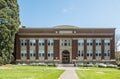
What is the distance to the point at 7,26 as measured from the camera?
63531mm

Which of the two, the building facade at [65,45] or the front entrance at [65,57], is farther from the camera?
the front entrance at [65,57]

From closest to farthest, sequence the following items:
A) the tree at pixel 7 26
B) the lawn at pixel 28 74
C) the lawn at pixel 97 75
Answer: the lawn at pixel 28 74, the lawn at pixel 97 75, the tree at pixel 7 26

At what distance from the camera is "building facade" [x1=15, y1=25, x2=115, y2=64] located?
76000mm

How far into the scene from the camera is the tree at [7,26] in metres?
61.1

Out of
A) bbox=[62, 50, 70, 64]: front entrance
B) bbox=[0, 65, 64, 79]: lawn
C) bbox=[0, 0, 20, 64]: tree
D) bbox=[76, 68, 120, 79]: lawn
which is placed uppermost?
bbox=[0, 0, 20, 64]: tree

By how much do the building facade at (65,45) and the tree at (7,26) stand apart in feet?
36.1

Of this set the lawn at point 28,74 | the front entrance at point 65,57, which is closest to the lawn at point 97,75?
the lawn at point 28,74

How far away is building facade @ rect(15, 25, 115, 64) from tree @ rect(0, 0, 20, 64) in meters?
11.0

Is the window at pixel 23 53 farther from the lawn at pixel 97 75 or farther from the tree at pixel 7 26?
the lawn at pixel 97 75

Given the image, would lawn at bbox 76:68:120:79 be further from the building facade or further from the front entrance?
the front entrance

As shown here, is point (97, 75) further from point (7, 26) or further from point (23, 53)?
point (23, 53)

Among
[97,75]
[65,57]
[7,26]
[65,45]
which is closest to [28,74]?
[97,75]

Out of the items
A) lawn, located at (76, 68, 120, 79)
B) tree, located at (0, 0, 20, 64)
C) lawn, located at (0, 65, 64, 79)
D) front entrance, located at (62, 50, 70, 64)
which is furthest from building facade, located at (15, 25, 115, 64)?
lawn, located at (0, 65, 64, 79)

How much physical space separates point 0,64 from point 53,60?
18.6 meters
